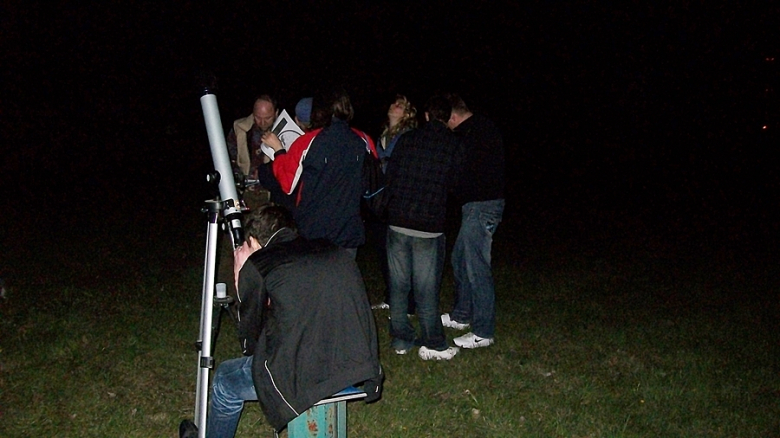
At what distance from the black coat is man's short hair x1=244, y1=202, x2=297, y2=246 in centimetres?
18

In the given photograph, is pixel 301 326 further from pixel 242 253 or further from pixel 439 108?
pixel 439 108

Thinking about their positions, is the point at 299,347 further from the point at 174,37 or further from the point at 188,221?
the point at 174,37

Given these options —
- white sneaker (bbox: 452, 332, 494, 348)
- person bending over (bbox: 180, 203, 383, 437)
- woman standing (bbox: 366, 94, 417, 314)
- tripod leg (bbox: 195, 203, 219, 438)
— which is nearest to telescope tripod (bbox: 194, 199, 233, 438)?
tripod leg (bbox: 195, 203, 219, 438)

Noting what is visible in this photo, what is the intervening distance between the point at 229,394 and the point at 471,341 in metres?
2.56

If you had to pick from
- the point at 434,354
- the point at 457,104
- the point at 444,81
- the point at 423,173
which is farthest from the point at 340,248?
the point at 444,81

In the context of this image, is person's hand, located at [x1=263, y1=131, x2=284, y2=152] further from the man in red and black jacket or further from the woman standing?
the woman standing

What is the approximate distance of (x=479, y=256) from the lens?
5426 mm

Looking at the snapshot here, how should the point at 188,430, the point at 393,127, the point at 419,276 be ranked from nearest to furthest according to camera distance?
1. the point at 188,430
2. the point at 419,276
3. the point at 393,127

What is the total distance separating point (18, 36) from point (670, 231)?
20.9 m

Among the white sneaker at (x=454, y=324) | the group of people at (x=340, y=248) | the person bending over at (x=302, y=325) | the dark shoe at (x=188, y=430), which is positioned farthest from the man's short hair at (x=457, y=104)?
the dark shoe at (x=188, y=430)

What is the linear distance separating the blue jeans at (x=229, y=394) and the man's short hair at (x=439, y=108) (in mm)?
2207

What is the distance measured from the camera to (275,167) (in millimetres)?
4418

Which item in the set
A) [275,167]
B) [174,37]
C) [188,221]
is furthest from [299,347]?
[174,37]

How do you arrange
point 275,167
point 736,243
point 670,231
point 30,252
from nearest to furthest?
point 275,167
point 30,252
point 736,243
point 670,231
